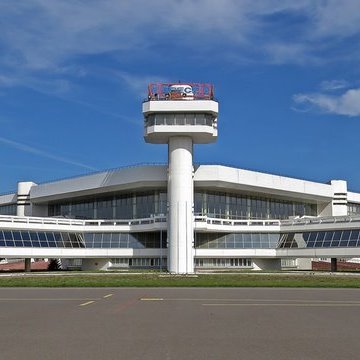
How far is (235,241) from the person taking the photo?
7144cm

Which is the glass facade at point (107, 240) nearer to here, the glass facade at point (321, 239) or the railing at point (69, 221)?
the railing at point (69, 221)

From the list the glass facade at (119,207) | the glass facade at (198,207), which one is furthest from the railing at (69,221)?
the glass facade at (119,207)

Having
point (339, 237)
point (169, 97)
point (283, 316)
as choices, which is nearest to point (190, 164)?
point (169, 97)

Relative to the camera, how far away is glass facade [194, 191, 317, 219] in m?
76.7

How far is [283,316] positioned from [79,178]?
63198 mm

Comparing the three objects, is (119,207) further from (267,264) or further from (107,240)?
(267,264)

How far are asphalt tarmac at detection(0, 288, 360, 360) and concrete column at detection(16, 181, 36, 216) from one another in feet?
220

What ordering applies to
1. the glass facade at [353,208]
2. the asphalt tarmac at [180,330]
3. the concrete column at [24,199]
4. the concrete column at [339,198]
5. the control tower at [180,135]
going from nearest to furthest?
the asphalt tarmac at [180,330] → the control tower at [180,135] → the concrete column at [339,198] → the concrete column at [24,199] → the glass facade at [353,208]

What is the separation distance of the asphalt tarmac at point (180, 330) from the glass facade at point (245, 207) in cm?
5360

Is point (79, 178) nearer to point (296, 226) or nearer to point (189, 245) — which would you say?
point (189, 245)

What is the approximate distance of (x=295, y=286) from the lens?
35562 millimetres

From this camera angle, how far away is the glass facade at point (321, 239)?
64.9 m

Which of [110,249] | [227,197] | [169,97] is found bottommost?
[110,249]

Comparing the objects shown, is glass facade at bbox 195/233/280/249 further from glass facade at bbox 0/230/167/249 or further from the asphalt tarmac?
A: the asphalt tarmac
